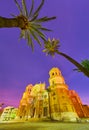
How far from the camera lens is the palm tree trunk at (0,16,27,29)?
262 inches

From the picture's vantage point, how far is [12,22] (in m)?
7.46

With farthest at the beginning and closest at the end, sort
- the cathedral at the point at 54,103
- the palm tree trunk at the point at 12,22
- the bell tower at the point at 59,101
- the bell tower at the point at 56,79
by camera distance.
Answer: the bell tower at the point at 56,79 < the cathedral at the point at 54,103 < the bell tower at the point at 59,101 < the palm tree trunk at the point at 12,22

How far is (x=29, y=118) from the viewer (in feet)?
168

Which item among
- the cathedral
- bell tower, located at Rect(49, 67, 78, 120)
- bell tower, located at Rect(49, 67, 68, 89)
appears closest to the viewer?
bell tower, located at Rect(49, 67, 78, 120)

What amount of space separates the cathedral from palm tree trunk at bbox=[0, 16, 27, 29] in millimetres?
42078

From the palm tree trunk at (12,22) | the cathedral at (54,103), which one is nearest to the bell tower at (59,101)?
the cathedral at (54,103)

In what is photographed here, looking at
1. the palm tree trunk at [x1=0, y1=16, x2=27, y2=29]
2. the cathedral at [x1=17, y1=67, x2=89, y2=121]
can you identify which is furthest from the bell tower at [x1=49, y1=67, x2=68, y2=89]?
the palm tree trunk at [x1=0, y1=16, x2=27, y2=29]

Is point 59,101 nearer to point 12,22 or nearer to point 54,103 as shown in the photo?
point 54,103

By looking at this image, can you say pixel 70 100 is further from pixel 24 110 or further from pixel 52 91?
pixel 24 110

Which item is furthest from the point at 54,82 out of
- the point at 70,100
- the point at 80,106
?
the point at 80,106

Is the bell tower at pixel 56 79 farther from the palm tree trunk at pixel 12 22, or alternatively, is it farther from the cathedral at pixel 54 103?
the palm tree trunk at pixel 12 22

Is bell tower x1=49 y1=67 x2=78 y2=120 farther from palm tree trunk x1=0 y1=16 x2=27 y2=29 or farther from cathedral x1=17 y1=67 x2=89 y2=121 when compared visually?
palm tree trunk x1=0 y1=16 x2=27 y2=29

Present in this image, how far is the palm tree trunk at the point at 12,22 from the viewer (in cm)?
665

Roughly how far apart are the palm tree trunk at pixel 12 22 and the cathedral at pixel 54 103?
42.1m
